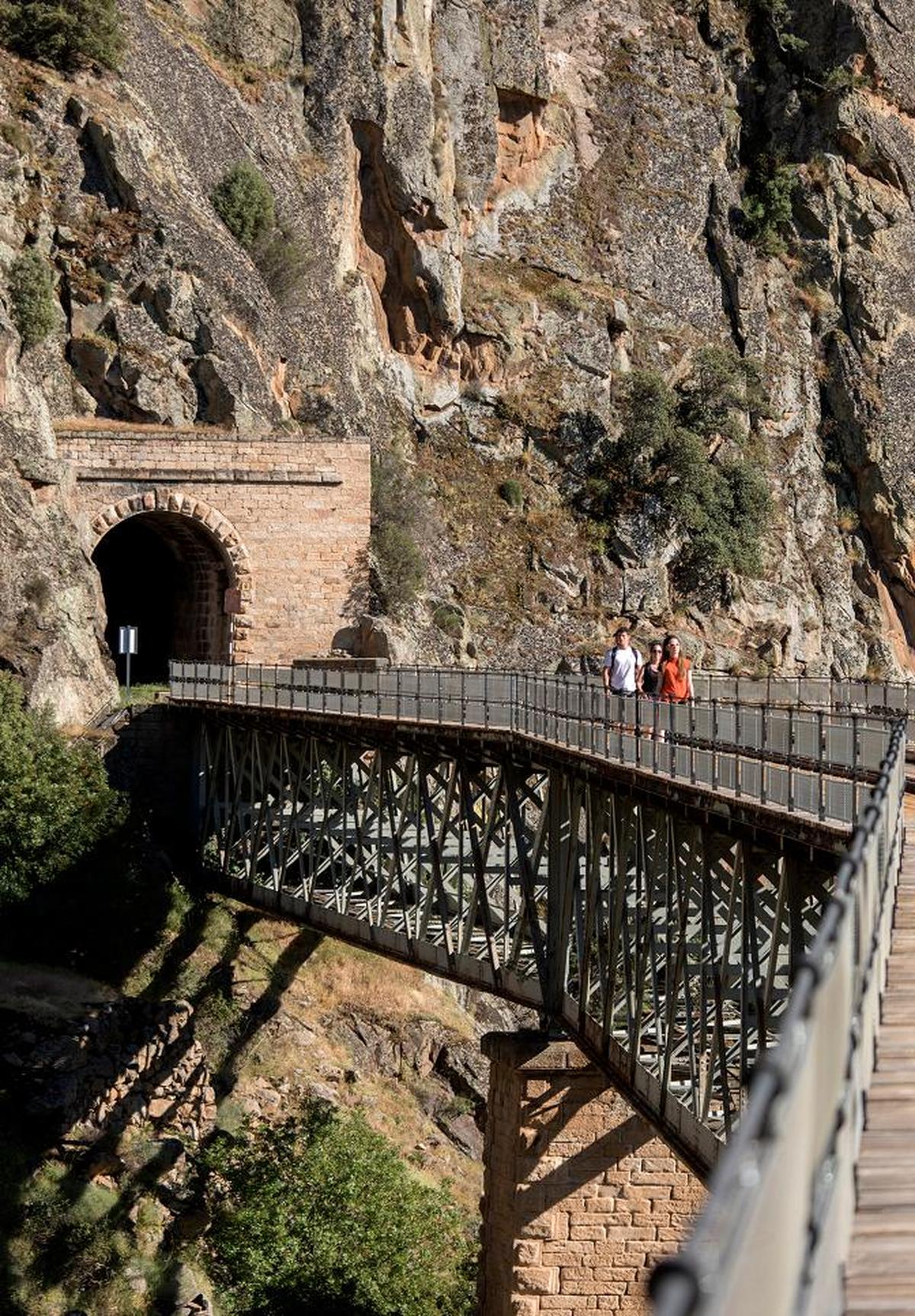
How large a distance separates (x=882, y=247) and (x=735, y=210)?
675cm

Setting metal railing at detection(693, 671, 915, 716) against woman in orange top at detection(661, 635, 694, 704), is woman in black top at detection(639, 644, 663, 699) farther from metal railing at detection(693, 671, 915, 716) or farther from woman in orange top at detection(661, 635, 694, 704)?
metal railing at detection(693, 671, 915, 716)

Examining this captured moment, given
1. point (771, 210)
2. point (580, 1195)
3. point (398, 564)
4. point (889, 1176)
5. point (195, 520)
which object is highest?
point (771, 210)

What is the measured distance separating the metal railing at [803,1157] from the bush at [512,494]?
58.4m

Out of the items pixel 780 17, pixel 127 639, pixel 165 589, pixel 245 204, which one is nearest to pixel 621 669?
pixel 127 639

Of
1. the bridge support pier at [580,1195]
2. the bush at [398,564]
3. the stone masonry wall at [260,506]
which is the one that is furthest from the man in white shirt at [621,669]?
the bush at [398,564]

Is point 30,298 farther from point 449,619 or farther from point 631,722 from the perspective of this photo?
point 631,722

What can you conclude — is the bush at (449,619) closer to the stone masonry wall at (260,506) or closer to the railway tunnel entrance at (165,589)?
the stone masonry wall at (260,506)

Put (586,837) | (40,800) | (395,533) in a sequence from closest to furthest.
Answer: (586,837)
(40,800)
(395,533)

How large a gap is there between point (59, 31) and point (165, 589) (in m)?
16.7

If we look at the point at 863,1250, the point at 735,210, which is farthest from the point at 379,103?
the point at 863,1250

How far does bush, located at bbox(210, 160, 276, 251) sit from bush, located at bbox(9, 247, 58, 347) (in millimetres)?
A: 11432

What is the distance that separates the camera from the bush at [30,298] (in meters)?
49.3

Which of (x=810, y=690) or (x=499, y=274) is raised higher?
(x=499, y=274)

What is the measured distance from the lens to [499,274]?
2803 inches
